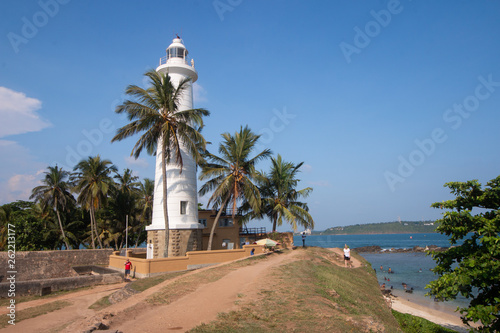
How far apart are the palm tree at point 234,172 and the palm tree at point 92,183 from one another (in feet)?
41.8

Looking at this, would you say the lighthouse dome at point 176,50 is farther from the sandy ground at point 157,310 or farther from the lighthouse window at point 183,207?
the sandy ground at point 157,310

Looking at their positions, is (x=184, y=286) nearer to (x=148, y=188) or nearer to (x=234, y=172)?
(x=234, y=172)

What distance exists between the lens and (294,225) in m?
28.8

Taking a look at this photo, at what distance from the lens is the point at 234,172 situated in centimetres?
2562

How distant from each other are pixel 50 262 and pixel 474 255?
27329mm

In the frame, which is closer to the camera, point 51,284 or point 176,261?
point 51,284

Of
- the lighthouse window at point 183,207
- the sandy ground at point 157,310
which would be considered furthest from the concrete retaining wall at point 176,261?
the lighthouse window at point 183,207

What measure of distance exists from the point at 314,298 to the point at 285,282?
240cm

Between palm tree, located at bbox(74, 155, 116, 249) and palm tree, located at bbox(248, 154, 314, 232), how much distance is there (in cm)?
1535

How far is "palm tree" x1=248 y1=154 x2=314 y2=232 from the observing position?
30.5 m

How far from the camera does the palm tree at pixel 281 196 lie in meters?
30.5

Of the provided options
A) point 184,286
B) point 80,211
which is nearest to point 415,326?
point 184,286

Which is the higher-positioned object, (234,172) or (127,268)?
(234,172)

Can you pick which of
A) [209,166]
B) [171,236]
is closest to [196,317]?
[171,236]
